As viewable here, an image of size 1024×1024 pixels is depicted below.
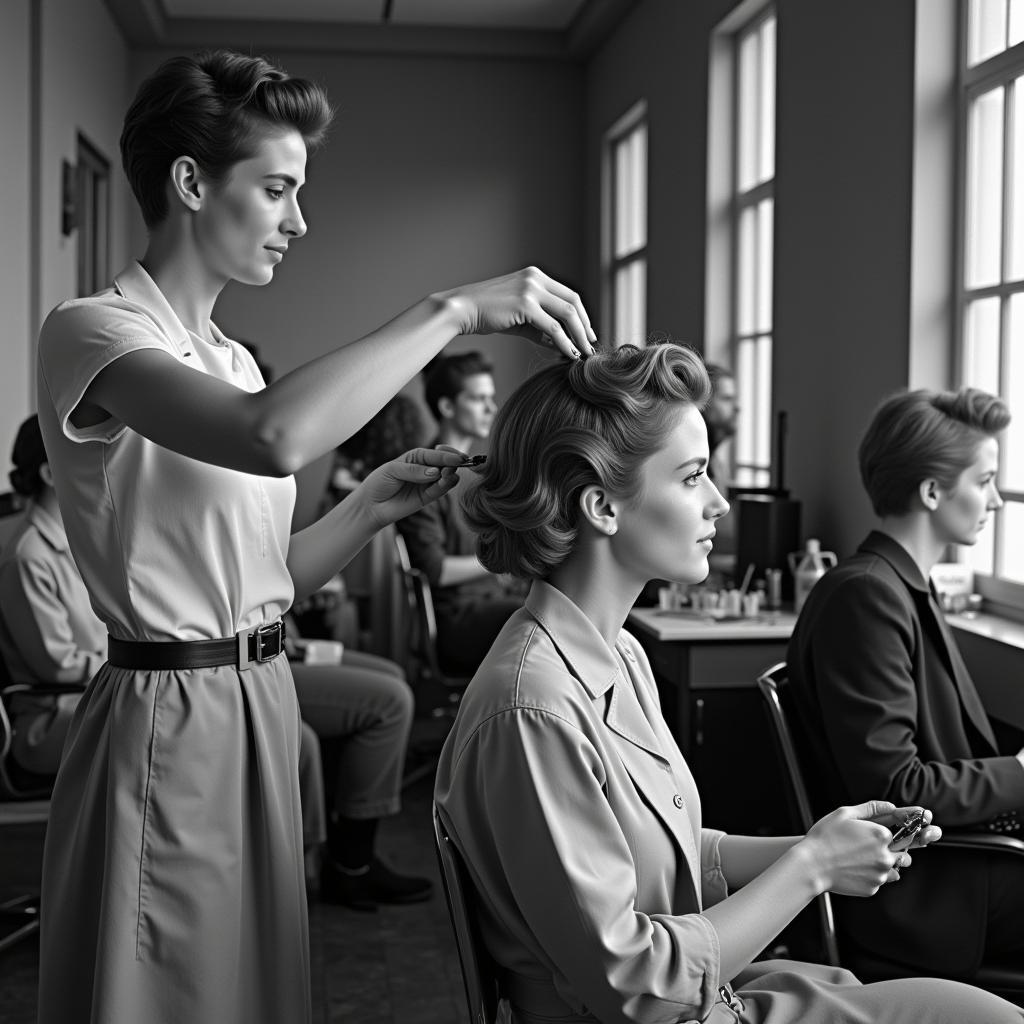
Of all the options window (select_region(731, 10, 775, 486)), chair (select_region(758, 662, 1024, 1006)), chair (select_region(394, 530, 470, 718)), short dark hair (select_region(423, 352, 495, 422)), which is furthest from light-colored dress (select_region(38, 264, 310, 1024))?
window (select_region(731, 10, 775, 486))

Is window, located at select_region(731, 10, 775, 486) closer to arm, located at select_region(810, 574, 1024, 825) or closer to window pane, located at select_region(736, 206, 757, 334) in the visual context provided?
window pane, located at select_region(736, 206, 757, 334)

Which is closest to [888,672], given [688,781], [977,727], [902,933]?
[977,727]

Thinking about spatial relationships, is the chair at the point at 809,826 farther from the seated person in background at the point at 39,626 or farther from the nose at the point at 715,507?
the seated person in background at the point at 39,626

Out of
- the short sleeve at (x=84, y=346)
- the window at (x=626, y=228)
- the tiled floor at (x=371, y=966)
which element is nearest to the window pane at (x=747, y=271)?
the window at (x=626, y=228)

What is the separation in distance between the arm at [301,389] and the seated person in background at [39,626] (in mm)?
1653

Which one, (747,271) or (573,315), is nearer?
(573,315)

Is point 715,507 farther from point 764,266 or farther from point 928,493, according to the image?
point 764,266

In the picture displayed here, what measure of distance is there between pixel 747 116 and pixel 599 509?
3973mm

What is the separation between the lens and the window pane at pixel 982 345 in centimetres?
333

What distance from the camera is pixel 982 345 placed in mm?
3387

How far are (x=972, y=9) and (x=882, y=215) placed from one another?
568 mm

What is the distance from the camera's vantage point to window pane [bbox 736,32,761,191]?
16.5 feet

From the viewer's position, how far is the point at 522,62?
759 centimetres

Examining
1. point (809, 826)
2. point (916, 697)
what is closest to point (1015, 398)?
point (916, 697)
